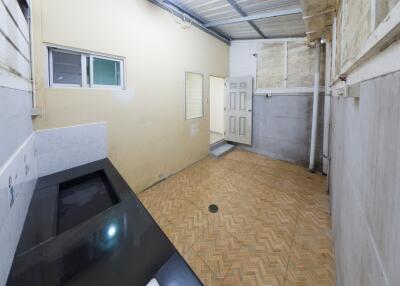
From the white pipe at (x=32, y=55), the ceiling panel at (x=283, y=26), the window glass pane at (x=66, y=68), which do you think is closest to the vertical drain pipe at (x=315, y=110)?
the ceiling panel at (x=283, y=26)

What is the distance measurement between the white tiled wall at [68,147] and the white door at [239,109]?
476cm

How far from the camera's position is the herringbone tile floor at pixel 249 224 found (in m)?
2.23

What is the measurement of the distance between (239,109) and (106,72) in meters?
4.34

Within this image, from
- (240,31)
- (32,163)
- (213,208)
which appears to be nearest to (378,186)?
(32,163)

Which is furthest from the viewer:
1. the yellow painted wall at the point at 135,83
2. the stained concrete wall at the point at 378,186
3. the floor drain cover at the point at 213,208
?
the floor drain cover at the point at 213,208

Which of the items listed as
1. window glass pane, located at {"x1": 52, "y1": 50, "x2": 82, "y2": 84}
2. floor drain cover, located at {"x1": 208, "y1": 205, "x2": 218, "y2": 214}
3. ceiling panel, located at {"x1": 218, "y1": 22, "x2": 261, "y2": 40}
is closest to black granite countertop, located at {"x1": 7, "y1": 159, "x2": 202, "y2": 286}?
window glass pane, located at {"x1": 52, "y1": 50, "x2": 82, "y2": 84}

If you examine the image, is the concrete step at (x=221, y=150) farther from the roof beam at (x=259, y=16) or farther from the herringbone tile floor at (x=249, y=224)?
the roof beam at (x=259, y=16)

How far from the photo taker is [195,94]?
5.89 m

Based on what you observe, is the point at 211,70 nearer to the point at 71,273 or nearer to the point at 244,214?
the point at 244,214

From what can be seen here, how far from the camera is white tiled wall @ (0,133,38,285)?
3.06 feet

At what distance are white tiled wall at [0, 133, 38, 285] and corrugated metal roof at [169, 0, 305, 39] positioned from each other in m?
4.11

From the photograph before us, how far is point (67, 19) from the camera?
2.71 m

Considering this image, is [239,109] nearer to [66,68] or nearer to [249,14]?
[249,14]

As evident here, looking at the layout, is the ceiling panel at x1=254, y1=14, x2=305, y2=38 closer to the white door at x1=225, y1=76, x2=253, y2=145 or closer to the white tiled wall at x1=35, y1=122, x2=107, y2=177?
the white door at x1=225, y1=76, x2=253, y2=145
